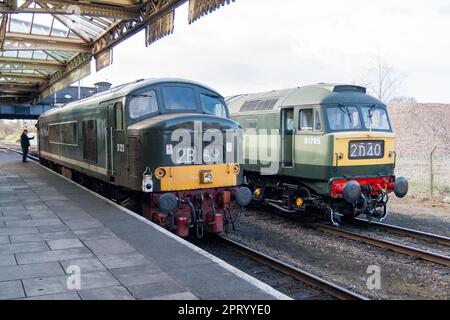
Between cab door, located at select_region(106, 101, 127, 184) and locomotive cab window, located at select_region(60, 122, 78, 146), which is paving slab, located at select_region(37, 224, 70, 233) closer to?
cab door, located at select_region(106, 101, 127, 184)

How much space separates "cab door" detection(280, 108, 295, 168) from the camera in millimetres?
11852

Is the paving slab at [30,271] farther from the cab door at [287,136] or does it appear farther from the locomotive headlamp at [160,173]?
the cab door at [287,136]

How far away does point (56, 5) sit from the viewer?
38.1ft

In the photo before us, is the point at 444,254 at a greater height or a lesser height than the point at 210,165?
lesser

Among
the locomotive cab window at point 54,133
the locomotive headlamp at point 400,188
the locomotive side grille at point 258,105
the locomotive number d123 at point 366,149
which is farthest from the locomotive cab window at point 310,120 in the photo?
the locomotive cab window at point 54,133

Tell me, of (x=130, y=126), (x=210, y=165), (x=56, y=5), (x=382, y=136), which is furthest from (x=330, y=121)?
(x=56, y=5)

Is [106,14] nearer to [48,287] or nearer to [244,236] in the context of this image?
[244,236]

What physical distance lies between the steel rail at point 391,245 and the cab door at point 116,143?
4920 millimetres

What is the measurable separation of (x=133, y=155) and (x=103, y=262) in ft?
11.1

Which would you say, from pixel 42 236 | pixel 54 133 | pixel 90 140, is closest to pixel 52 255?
pixel 42 236

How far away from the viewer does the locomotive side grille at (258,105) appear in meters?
12.6

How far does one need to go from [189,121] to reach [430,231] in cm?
634

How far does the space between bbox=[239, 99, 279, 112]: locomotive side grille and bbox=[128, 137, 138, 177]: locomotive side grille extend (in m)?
4.72

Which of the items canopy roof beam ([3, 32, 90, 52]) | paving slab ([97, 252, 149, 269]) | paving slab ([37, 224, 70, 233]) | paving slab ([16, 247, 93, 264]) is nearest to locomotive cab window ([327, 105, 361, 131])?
paving slab ([97, 252, 149, 269])
